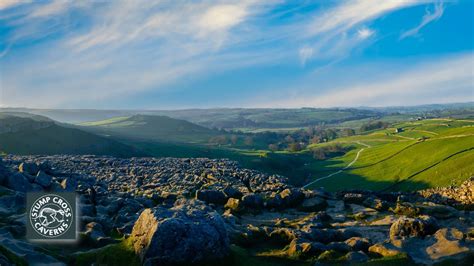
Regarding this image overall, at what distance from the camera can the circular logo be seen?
129ft

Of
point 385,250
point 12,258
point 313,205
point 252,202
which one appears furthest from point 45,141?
point 385,250

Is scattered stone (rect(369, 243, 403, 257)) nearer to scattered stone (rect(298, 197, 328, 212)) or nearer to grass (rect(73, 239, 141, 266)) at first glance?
grass (rect(73, 239, 141, 266))

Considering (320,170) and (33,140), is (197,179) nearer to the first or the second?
(320,170)

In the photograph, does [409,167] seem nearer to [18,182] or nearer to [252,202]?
[252,202]

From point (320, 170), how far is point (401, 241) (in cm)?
12513

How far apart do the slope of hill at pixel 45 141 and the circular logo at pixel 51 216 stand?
135121 millimetres

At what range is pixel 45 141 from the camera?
179250mm

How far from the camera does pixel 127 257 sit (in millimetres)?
36812

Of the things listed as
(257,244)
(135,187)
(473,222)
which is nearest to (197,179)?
(135,187)

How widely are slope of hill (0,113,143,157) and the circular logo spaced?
135121mm

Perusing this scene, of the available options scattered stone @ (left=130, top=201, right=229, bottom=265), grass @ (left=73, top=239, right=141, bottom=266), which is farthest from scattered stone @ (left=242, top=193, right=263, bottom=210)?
grass @ (left=73, top=239, right=141, bottom=266)

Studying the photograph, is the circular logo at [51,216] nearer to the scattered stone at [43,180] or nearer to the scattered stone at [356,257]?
the scattered stone at [356,257]

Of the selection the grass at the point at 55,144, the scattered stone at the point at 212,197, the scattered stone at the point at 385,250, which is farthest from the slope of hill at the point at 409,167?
the grass at the point at 55,144

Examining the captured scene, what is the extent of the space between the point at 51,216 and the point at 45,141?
154m
